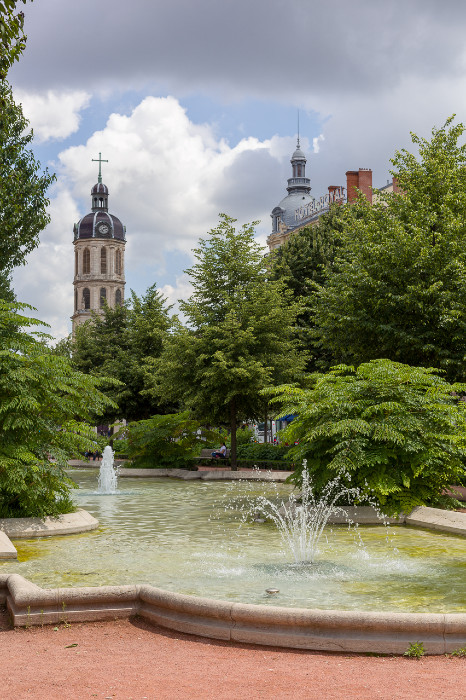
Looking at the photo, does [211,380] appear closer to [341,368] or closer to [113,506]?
[113,506]

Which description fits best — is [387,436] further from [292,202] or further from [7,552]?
[292,202]

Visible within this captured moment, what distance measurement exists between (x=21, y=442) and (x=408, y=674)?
906 cm

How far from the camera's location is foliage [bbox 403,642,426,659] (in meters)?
6.68

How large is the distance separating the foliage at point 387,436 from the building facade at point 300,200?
53.5 metres

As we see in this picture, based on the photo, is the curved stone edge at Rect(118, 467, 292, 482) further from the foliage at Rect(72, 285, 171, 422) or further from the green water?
the green water

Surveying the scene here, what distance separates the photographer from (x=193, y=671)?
626 centimetres

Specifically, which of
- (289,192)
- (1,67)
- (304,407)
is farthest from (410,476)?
(289,192)

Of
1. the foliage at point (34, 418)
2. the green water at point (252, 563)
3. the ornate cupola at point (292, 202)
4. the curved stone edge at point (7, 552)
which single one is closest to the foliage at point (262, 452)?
the green water at point (252, 563)

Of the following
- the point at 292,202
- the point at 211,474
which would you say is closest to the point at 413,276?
the point at 211,474

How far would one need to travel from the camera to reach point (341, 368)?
17.5 m

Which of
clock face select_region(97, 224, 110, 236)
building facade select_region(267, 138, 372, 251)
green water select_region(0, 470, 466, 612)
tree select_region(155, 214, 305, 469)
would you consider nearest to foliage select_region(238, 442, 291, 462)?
tree select_region(155, 214, 305, 469)

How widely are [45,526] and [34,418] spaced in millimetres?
1935

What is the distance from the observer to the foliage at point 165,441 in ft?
101

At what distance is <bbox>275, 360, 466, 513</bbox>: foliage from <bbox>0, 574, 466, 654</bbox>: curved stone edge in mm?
7351
